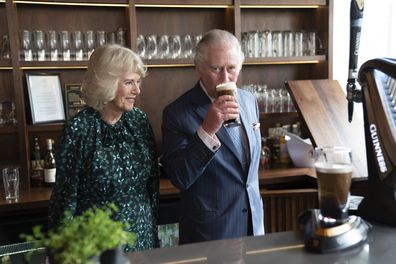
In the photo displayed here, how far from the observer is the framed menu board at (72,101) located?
10.2ft

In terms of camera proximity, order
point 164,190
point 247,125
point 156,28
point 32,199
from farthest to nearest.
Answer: point 156,28, point 164,190, point 32,199, point 247,125

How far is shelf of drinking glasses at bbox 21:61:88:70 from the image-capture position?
282cm

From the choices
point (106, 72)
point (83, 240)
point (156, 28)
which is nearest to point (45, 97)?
point (156, 28)

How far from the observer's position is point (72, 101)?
311 cm

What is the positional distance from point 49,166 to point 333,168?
2.22 metres

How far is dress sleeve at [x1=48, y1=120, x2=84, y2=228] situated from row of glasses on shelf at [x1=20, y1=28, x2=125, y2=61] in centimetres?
134

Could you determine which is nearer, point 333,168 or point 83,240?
point 83,240

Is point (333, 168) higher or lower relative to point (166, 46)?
lower

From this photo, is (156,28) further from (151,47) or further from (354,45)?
(354,45)

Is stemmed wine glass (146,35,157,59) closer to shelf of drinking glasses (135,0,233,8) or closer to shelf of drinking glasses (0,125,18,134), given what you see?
shelf of drinking glasses (135,0,233,8)

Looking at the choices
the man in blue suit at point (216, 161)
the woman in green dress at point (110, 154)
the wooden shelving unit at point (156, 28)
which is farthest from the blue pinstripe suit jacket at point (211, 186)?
the wooden shelving unit at point (156, 28)

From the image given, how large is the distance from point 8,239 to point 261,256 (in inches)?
73.3

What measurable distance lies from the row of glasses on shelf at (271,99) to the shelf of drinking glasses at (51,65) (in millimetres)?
1210

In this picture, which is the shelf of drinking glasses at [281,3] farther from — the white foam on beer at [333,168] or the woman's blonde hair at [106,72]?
the white foam on beer at [333,168]
